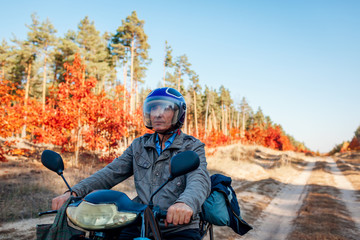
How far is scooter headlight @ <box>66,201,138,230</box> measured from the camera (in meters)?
1.42

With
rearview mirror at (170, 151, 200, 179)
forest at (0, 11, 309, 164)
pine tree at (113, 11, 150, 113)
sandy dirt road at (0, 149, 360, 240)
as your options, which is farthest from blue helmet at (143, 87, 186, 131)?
pine tree at (113, 11, 150, 113)

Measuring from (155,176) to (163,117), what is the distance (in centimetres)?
62

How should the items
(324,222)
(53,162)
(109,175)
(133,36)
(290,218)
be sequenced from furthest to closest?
(133,36) → (290,218) → (324,222) → (109,175) → (53,162)

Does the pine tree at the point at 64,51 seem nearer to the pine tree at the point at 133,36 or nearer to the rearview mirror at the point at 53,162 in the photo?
the pine tree at the point at 133,36

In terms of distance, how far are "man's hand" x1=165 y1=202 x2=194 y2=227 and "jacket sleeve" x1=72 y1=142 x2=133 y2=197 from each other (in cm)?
Answer: 95

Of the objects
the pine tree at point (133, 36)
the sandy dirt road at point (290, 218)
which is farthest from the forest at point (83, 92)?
the sandy dirt road at point (290, 218)

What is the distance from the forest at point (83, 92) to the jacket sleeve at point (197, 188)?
9702mm

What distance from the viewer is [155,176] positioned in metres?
2.37

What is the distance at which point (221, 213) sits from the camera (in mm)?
2508

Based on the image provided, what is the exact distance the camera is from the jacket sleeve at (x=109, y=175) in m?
2.35

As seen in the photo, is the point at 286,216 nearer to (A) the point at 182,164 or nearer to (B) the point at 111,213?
(A) the point at 182,164

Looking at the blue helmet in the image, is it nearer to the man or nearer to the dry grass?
the man

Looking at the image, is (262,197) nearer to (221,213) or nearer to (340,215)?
(340,215)

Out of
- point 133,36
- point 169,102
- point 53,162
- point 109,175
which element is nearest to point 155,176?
point 109,175
